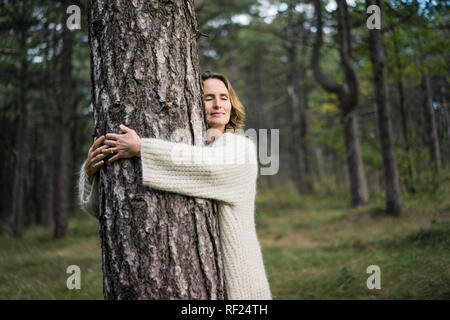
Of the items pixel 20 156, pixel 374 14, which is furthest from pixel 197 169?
pixel 20 156

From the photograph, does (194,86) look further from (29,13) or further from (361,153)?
(361,153)

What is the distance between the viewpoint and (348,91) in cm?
848

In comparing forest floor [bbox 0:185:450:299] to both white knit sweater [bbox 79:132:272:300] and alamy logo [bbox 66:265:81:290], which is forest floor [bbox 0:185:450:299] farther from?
white knit sweater [bbox 79:132:272:300]

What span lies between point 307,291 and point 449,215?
1.96 metres

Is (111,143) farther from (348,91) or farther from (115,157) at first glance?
(348,91)

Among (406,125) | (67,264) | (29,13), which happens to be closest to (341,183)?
(406,125)

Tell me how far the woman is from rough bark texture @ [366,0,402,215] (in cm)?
516

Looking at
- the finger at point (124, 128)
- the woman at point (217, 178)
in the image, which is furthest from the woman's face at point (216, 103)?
the finger at point (124, 128)

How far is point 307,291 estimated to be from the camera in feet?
13.1

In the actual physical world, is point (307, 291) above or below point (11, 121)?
below

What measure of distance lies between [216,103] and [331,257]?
3.53 metres

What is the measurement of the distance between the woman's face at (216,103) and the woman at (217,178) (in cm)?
14

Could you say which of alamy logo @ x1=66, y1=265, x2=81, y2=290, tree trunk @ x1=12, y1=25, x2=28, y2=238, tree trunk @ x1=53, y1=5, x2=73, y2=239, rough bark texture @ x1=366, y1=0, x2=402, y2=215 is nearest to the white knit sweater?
alamy logo @ x1=66, y1=265, x2=81, y2=290
